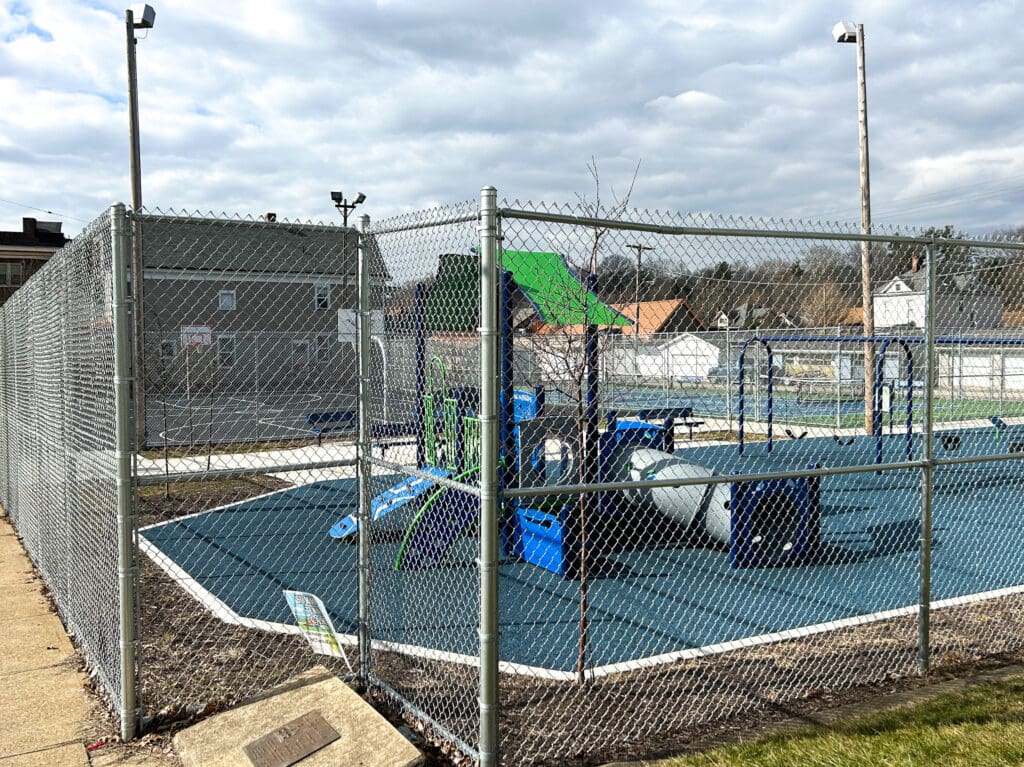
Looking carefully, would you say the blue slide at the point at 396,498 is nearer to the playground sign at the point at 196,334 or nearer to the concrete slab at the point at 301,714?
the concrete slab at the point at 301,714

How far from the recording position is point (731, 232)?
14.1ft

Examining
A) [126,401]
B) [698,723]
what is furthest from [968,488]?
[126,401]

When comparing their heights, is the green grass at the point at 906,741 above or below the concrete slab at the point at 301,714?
below

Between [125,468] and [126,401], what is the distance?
327 millimetres

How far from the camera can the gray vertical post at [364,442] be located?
466 cm

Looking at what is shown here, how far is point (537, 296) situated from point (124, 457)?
2867mm

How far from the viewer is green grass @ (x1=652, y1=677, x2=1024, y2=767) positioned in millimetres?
3793

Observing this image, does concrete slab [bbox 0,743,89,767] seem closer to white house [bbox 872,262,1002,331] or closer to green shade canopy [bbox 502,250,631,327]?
green shade canopy [bbox 502,250,631,327]

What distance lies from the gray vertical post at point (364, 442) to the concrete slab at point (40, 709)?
1523 mm

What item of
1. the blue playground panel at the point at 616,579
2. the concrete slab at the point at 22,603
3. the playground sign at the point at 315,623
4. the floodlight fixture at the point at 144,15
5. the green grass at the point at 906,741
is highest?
the floodlight fixture at the point at 144,15

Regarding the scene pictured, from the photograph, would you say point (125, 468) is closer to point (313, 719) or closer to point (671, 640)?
point (313, 719)

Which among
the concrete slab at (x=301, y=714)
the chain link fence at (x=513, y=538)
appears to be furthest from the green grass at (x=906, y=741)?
the concrete slab at (x=301, y=714)

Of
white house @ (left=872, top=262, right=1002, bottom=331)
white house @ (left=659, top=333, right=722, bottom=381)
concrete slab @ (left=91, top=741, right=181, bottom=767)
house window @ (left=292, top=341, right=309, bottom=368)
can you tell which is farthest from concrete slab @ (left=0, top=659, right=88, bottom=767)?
house window @ (left=292, top=341, right=309, bottom=368)

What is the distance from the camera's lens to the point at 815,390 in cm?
1981
